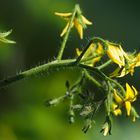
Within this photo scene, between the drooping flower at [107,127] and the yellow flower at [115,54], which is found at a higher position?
the yellow flower at [115,54]

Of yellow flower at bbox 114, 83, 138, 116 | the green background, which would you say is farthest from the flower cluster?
the green background

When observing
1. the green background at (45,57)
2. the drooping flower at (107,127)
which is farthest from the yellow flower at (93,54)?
the green background at (45,57)

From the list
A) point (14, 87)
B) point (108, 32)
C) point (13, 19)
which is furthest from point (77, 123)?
point (108, 32)

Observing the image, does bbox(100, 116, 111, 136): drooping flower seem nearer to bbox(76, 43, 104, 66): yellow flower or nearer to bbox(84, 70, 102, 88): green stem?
bbox(84, 70, 102, 88): green stem

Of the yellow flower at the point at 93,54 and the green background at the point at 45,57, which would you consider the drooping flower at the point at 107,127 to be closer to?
the yellow flower at the point at 93,54

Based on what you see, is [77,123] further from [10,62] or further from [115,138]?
[10,62]

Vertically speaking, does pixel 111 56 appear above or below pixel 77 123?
above
